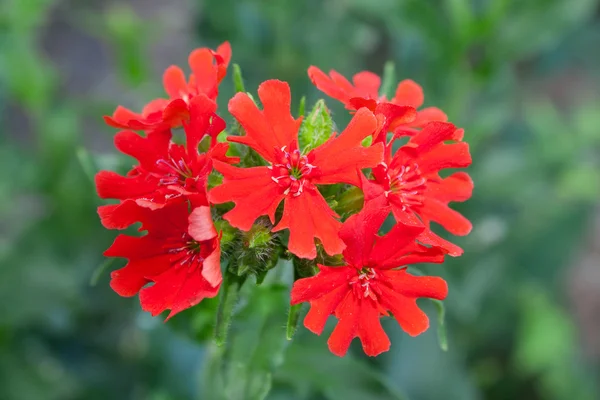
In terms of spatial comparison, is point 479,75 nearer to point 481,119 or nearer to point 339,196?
point 481,119

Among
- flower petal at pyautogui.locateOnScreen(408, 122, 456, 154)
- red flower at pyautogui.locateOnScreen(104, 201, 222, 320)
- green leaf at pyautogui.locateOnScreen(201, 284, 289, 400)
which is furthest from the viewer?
green leaf at pyautogui.locateOnScreen(201, 284, 289, 400)

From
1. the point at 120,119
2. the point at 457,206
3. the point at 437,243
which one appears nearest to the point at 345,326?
the point at 437,243

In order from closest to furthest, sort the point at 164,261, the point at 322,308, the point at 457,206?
the point at 322,308 → the point at 164,261 → the point at 457,206

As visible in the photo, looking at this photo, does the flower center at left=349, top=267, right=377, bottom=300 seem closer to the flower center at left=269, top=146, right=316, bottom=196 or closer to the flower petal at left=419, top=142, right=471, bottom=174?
the flower center at left=269, top=146, right=316, bottom=196

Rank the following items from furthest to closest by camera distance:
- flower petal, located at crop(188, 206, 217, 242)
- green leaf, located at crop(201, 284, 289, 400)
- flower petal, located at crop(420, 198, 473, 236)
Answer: green leaf, located at crop(201, 284, 289, 400)
flower petal, located at crop(420, 198, 473, 236)
flower petal, located at crop(188, 206, 217, 242)

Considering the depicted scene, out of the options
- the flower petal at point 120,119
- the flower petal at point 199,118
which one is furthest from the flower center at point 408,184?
the flower petal at point 120,119

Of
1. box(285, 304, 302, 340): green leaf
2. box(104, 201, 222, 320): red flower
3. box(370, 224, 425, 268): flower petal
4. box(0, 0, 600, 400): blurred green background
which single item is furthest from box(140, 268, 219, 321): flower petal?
box(0, 0, 600, 400): blurred green background

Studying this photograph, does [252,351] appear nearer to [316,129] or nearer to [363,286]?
A: [363,286]
